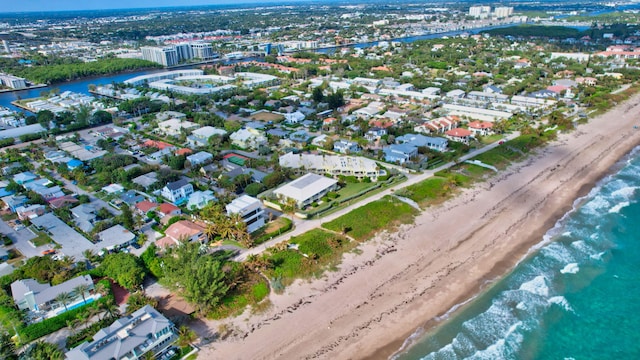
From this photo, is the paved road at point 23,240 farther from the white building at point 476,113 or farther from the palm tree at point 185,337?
the white building at point 476,113

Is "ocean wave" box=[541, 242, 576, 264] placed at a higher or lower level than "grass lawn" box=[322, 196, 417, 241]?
lower

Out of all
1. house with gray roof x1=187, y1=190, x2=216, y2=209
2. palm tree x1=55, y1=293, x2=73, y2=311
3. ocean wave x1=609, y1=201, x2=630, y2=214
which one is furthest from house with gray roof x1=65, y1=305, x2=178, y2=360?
ocean wave x1=609, y1=201, x2=630, y2=214

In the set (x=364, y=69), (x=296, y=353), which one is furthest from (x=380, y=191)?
(x=364, y=69)

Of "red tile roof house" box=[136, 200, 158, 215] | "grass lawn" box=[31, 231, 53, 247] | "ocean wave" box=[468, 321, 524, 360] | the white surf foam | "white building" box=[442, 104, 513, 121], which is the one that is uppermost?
"white building" box=[442, 104, 513, 121]

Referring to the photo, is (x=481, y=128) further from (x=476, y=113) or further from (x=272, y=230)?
(x=272, y=230)

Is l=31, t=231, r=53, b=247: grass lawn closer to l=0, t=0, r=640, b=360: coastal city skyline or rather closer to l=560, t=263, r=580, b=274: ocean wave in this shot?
l=0, t=0, r=640, b=360: coastal city skyline

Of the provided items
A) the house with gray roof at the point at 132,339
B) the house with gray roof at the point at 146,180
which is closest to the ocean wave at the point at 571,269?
the house with gray roof at the point at 132,339
